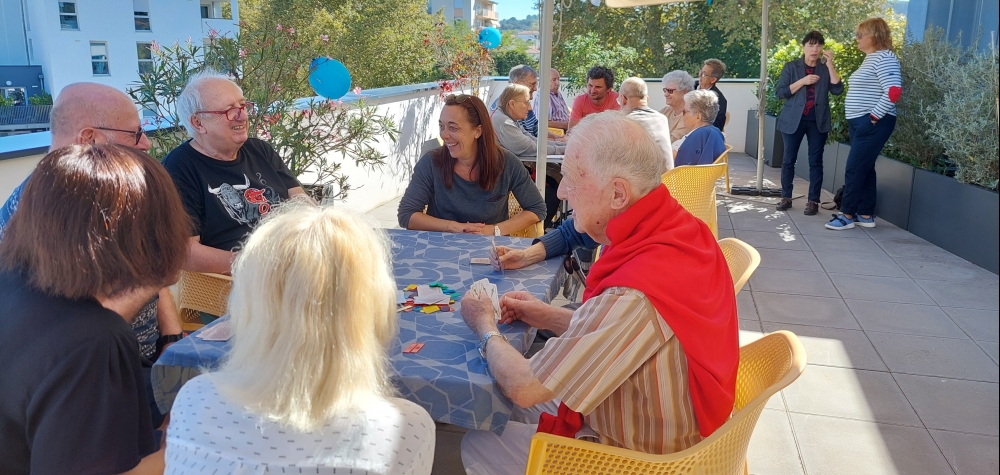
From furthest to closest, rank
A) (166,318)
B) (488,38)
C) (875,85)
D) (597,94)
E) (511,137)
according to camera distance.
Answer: (488,38)
(597,94)
(875,85)
(511,137)
(166,318)

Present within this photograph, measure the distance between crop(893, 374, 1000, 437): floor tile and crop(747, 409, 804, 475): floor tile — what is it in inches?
23.8

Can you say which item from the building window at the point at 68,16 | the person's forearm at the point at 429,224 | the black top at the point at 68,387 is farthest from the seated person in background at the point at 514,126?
the building window at the point at 68,16

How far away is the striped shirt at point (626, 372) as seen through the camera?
1467 mm

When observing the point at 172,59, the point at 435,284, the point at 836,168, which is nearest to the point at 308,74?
the point at 172,59

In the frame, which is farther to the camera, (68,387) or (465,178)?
(465,178)

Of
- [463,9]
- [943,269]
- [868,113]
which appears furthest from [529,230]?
[463,9]

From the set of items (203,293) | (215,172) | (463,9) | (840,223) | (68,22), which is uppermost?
(463,9)

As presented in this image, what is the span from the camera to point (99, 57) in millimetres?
33344

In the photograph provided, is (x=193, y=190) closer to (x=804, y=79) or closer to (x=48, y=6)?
(x=804, y=79)

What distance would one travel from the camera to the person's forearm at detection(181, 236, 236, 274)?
2703mm

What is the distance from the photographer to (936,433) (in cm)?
291

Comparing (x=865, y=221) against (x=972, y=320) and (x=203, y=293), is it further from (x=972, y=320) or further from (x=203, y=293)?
(x=203, y=293)

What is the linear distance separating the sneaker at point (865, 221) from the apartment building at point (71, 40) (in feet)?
90.3

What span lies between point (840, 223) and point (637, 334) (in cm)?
589
